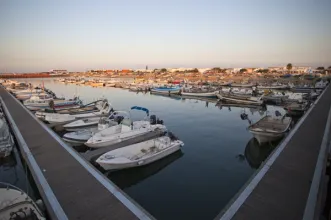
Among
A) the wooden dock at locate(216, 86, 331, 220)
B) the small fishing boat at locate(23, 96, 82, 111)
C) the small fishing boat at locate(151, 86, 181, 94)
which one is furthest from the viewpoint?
the small fishing boat at locate(151, 86, 181, 94)

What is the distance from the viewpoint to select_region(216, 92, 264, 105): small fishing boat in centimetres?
3725

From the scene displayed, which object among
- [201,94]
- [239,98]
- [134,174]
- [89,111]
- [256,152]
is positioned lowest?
[256,152]

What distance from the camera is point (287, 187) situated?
8305 millimetres

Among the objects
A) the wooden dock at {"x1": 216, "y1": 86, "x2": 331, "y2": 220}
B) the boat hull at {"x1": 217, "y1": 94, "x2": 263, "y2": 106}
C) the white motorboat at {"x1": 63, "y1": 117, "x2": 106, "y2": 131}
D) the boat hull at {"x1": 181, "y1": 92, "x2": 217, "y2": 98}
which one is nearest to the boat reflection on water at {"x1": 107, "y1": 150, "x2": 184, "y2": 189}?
the wooden dock at {"x1": 216, "y1": 86, "x2": 331, "y2": 220}

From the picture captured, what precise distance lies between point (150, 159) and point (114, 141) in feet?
12.3

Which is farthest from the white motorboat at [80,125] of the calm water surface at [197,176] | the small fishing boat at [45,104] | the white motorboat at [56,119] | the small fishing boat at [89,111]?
the small fishing boat at [45,104]

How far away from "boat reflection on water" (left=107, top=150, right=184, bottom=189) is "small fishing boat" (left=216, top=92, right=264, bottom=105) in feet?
93.1

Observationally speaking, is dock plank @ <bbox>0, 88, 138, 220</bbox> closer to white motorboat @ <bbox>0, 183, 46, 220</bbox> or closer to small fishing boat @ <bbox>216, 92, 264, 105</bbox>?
white motorboat @ <bbox>0, 183, 46, 220</bbox>

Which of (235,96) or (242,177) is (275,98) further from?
(242,177)

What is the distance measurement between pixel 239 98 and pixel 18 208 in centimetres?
3833

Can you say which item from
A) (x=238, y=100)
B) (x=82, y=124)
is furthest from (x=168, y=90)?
(x=82, y=124)

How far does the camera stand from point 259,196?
7.75 m

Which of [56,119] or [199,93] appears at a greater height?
[199,93]

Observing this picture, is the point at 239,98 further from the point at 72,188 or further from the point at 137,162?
the point at 72,188
